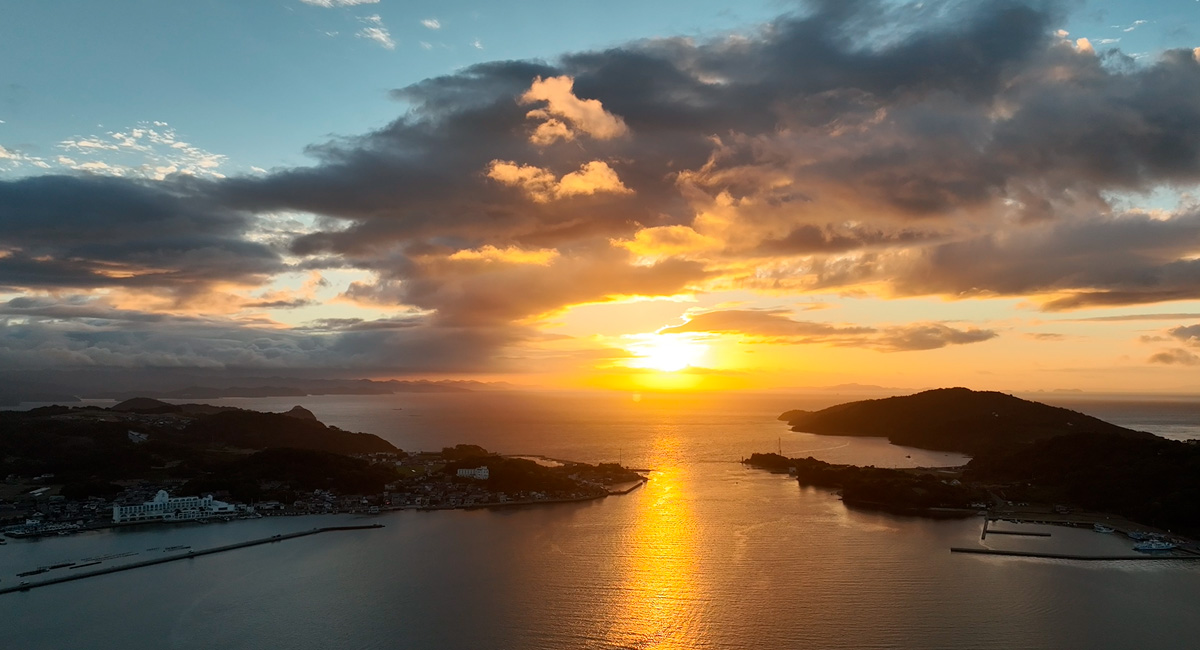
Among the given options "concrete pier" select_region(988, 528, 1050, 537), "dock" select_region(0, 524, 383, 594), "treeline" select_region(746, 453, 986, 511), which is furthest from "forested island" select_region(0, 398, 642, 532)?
"concrete pier" select_region(988, 528, 1050, 537)

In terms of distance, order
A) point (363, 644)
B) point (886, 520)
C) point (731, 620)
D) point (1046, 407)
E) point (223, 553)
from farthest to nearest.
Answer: point (1046, 407)
point (886, 520)
point (223, 553)
point (731, 620)
point (363, 644)

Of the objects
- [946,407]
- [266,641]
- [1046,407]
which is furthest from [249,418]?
[1046,407]

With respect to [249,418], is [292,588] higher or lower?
lower

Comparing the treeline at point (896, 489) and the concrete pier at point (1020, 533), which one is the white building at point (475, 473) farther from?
the concrete pier at point (1020, 533)

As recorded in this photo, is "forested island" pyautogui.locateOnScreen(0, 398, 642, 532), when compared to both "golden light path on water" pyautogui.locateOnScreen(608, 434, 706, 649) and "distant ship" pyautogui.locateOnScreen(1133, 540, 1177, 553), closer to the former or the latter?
"golden light path on water" pyautogui.locateOnScreen(608, 434, 706, 649)

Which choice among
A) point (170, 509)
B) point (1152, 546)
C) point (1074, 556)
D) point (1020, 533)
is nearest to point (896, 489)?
point (1020, 533)

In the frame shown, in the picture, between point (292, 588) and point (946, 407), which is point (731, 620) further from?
point (946, 407)

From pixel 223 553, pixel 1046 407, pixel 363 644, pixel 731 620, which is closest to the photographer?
pixel 363 644
